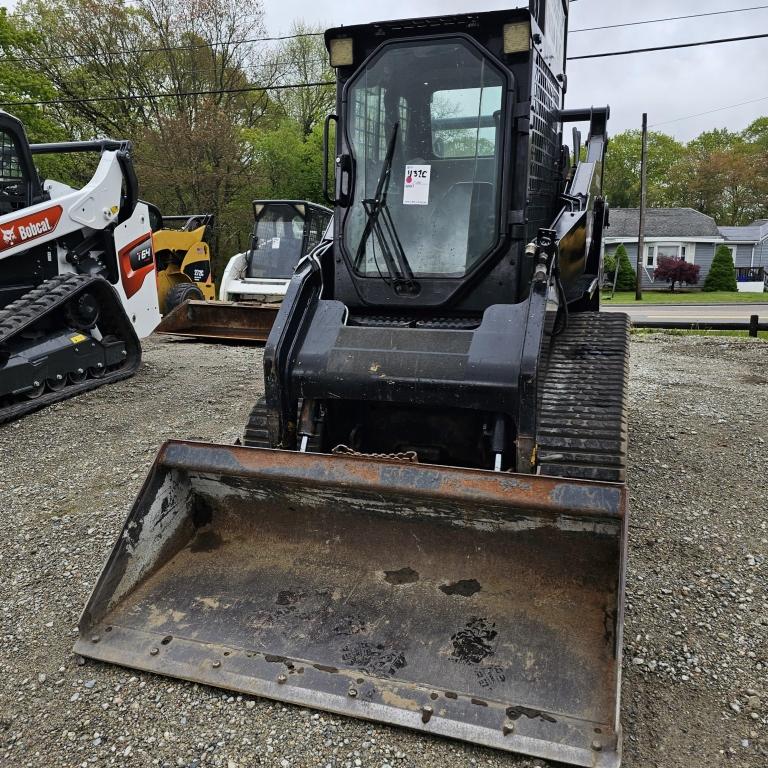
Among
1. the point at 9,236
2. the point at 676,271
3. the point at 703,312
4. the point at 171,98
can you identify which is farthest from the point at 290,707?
the point at 676,271

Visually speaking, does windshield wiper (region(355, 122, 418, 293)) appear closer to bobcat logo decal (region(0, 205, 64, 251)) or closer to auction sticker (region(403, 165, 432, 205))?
auction sticker (region(403, 165, 432, 205))

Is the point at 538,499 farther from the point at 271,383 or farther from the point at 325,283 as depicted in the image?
the point at 325,283

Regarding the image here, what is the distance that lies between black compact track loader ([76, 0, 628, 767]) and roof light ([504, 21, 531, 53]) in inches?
0.4

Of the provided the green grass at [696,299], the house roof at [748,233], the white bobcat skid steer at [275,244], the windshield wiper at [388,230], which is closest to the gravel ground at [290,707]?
the windshield wiper at [388,230]

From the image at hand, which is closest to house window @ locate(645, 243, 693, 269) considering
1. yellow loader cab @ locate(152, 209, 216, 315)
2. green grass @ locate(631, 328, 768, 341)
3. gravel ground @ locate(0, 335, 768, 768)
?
green grass @ locate(631, 328, 768, 341)

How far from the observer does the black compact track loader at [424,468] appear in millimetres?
2383

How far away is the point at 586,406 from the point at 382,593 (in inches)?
51.3

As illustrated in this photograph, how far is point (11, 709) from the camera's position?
2.37 m

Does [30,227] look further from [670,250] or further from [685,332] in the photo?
[670,250]

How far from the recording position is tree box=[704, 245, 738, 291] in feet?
103

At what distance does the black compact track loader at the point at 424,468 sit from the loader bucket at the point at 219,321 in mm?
6036

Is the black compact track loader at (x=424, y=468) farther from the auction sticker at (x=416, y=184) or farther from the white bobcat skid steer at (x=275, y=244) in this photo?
the white bobcat skid steer at (x=275, y=244)

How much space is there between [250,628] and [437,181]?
2241 millimetres

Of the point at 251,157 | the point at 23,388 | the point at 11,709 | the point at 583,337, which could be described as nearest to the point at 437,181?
the point at 583,337
